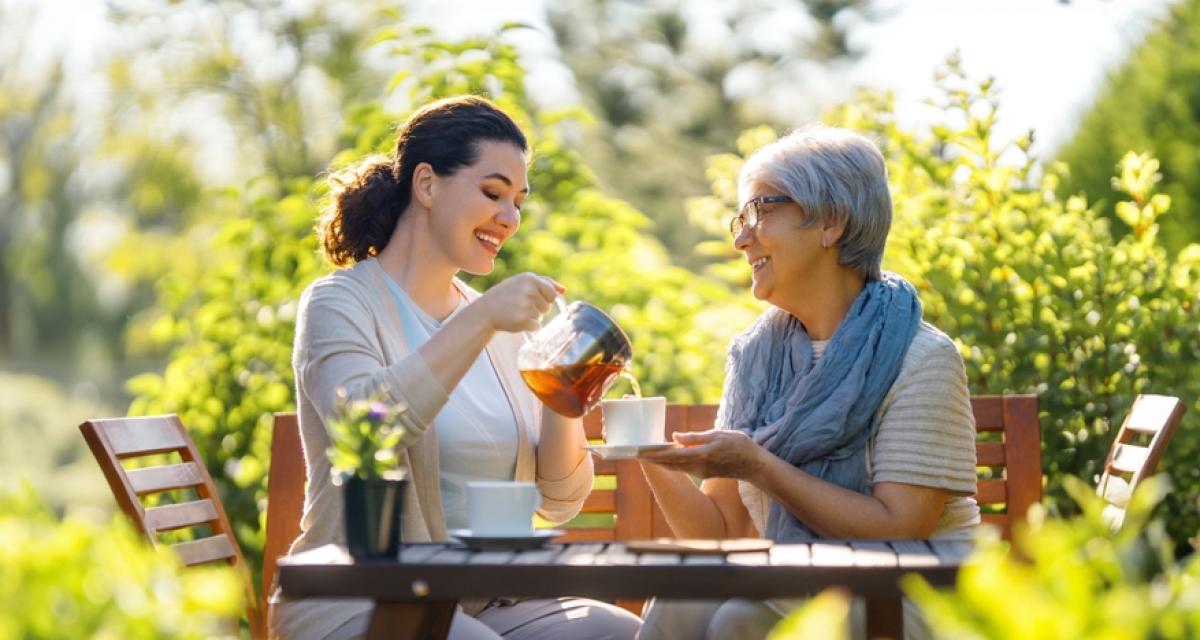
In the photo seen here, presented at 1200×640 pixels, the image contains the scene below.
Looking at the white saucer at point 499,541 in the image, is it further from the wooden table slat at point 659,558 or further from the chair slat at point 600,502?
the chair slat at point 600,502

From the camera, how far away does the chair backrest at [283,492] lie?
3.21m

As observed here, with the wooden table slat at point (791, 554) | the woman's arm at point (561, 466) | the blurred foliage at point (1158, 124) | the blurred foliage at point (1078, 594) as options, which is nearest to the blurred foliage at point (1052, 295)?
the woman's arm at point (561, 466)

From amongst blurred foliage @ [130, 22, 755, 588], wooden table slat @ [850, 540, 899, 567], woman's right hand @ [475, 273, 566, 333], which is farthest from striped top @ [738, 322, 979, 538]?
blurred foliage @ [130, 22, 755, 588]

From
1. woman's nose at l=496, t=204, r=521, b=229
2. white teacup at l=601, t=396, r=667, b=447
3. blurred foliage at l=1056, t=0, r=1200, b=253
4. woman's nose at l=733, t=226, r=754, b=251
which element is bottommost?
blurred foliage at l=1056, t=0, r=1200, b=253

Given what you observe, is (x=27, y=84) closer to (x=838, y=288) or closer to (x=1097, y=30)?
(x=1097, y=30)

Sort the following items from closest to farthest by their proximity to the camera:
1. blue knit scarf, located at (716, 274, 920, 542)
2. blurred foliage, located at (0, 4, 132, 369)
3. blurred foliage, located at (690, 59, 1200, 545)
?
1. blue knit scarf, located at (716, 274, 920, 542)
2. blurred foliage, located at (690, 59, 1200, 545)
3. blurred foliage, located at (0, 4, 132, 369)

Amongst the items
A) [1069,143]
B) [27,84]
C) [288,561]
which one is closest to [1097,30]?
[1069,143]

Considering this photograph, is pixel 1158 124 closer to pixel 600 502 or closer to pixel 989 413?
pixel 989 413

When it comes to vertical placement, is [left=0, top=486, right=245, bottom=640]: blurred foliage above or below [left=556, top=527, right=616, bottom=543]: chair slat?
above

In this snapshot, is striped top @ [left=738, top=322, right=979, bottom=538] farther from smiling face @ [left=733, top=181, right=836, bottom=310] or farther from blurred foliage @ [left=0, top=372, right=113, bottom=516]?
blurred foliage @ [left=0, top=372, right=113, bottom=516]

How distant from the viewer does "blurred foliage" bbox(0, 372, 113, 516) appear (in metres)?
15.5

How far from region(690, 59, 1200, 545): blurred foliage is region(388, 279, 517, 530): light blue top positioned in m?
1.38

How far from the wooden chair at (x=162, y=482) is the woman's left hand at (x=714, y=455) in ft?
3.31

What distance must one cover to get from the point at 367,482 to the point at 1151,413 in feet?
5.73
